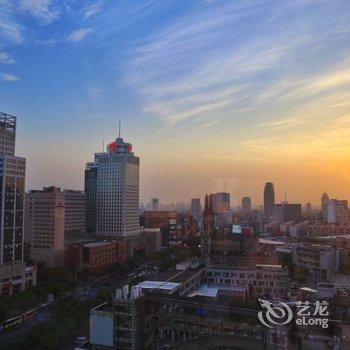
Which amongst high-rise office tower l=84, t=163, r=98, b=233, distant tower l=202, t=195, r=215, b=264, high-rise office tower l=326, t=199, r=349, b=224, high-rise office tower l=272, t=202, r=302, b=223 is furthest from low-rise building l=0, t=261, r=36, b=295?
high-rise office tower l=272, t=202, r=302, b=223

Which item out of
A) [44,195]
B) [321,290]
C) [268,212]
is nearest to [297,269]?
[321,290]

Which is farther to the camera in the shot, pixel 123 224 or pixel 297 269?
pixel 123 224

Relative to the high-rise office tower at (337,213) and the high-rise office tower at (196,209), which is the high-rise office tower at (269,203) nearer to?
the high-rise office tower at (337,213)

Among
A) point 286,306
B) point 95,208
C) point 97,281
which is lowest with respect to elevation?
point 97,281

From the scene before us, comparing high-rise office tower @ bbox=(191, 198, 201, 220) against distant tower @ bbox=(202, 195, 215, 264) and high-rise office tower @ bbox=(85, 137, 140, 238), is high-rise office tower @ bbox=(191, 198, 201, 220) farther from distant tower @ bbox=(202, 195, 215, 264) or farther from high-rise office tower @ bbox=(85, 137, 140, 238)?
high-rise office tower @ bbox=(85, 137, 140, 238)

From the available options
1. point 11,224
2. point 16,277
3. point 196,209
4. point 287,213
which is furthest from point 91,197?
point 287,213

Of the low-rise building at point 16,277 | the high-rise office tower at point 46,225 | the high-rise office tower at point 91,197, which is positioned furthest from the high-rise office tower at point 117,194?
the low-rise building at point 16,277

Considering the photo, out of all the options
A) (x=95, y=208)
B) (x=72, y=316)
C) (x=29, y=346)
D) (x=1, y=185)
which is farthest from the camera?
(x=95, y=208)

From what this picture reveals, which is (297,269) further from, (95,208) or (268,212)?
(268,212)
